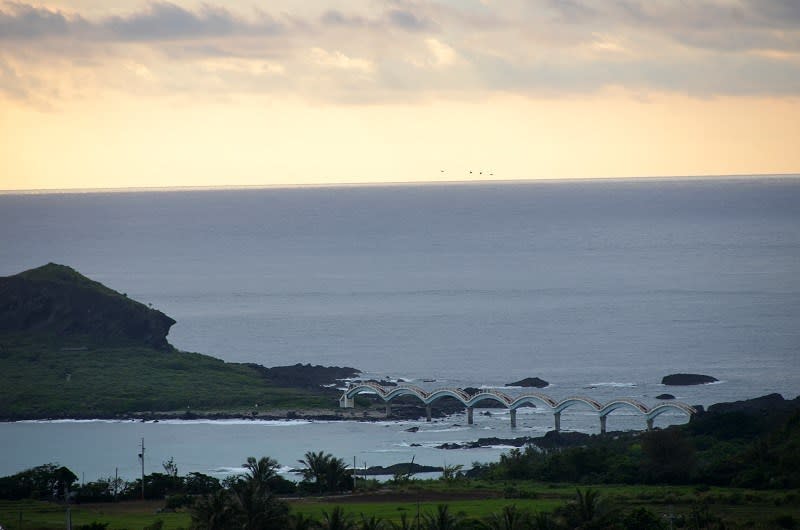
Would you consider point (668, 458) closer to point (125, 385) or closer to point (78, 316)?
point (125, 385)

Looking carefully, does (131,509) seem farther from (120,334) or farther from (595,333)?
(595,333)

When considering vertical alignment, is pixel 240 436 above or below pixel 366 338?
below

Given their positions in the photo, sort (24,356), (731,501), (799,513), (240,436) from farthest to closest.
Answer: (24,356) → (240,436) → (731,501) → (799,513)

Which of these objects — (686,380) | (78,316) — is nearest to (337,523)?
(686,380)

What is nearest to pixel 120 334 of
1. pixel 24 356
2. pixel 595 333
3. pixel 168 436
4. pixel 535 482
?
pixel 24 356

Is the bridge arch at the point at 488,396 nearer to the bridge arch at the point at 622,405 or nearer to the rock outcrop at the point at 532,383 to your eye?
the bridge arch at the point at 622,405

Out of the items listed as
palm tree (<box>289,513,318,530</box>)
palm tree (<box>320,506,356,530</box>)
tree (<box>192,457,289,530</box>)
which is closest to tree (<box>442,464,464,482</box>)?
palm tree (<box>289,513,318,530</box>)

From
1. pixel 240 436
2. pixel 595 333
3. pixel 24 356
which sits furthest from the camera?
pixel 595 333
